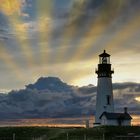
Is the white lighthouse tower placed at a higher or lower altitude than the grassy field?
higher

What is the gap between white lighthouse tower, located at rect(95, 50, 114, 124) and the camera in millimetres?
81188

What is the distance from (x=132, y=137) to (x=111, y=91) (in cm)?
2391

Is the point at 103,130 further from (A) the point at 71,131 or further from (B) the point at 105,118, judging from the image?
(B) the point at 105,118

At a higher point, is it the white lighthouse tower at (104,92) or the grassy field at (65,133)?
the white lighthouse tower at (104,92)

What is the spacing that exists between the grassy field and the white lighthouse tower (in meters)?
10.8

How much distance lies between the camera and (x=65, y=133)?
214 ft

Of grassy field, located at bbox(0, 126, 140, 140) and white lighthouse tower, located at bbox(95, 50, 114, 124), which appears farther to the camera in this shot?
white lighthouse tower, located at bbox(95, 50, 114, 124)

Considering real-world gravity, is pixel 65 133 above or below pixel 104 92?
below

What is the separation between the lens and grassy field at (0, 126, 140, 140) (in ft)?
207

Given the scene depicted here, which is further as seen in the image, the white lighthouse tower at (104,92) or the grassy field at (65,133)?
the white lighthouse tower at (104,92)

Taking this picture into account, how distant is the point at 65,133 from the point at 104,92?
59.8 feet

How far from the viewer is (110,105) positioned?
81500 millimetres

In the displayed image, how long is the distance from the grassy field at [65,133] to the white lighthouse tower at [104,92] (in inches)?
426

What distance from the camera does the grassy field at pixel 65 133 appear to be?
63.1m
